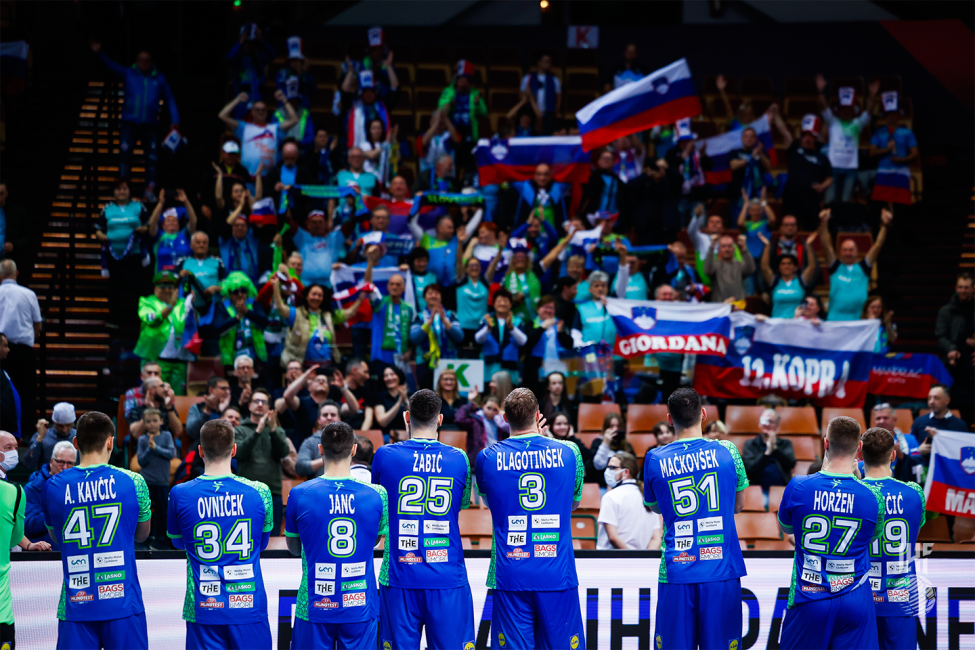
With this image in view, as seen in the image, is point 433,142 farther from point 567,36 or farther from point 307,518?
point 307,518

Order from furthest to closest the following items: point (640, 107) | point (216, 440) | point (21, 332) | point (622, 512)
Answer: point (640, 107)
point (21, 332)
point (622, 512)
point (216, 440)

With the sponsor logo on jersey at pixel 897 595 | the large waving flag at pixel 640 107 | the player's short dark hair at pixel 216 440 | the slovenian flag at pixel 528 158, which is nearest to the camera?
the player's short dark hair at pixel 216 440

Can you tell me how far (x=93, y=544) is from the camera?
7.19 meters

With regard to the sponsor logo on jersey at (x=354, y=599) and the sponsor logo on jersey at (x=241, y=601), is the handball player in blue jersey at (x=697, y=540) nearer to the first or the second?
the sponsor logo on jersey at (x=354, y=599)

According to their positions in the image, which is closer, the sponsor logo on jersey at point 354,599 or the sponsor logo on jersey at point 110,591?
the sponsor logo on jersey at point 354,599

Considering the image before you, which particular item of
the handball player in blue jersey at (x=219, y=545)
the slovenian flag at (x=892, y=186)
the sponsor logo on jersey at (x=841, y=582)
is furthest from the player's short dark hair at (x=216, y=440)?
the slovenian flag at (x=892, y=186)

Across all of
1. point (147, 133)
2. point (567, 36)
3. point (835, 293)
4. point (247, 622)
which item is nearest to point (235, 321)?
point (147, 133)

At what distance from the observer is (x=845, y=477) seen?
23.8ft

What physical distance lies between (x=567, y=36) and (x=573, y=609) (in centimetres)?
1838

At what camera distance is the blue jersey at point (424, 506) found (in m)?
7.32

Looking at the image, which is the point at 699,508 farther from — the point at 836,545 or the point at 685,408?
the point at 836,545

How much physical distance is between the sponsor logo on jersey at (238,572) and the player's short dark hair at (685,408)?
9.97ft

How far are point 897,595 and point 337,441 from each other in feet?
13.5

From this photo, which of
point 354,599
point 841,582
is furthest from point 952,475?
point 354,599
